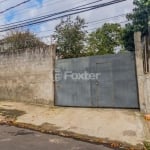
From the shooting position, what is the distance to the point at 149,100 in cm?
1033

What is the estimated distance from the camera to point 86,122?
9922 mm

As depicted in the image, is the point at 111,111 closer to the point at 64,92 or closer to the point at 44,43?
the point at 64,92

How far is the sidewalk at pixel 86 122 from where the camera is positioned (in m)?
8.38

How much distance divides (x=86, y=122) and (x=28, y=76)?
519cm

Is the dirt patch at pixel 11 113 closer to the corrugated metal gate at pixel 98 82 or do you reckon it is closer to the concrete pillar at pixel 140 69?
the corrugated metal gate at pixel 98 82

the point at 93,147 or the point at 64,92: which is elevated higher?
the point at 64,92

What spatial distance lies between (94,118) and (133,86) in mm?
2004

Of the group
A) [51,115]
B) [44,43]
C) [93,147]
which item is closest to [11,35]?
[44,43]

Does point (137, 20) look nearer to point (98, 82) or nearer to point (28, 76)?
point (98, 82)

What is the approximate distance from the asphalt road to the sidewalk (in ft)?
2.05

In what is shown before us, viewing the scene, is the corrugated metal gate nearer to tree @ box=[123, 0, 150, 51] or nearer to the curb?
tree @ box=[123, 0, 150, 51]

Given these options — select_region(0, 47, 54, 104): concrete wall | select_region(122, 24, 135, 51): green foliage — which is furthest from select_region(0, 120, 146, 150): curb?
select_region(122, 24, 135, 51): green foliage

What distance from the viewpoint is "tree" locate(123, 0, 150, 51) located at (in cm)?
1266

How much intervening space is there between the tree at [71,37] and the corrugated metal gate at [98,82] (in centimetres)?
237
